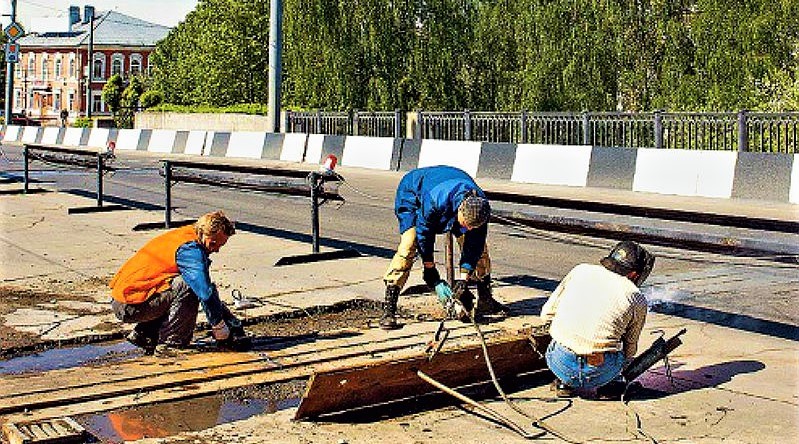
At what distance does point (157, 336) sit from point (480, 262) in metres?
2.53

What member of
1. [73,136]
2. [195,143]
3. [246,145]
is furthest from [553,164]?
[73,136]

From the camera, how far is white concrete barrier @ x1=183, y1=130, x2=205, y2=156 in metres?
36.1

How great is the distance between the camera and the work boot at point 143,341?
739 centimetres

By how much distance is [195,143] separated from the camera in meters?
36.5

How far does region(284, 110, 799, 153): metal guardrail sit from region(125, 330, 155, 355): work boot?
51.2ft

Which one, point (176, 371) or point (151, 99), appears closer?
point (176, 371)

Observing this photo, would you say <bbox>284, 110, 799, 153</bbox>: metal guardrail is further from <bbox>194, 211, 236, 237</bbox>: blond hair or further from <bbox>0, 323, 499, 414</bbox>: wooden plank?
<bbox>194, 211, 236, 237</bbox>: blond hair

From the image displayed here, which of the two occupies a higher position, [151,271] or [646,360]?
[151,271]

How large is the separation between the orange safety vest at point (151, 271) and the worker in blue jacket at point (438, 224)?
1.54m

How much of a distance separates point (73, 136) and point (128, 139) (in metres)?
5.10

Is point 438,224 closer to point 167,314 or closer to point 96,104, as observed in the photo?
point 167,314

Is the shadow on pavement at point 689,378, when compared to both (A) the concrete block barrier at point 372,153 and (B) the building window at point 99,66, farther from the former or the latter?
(B) the building window at point 99,66

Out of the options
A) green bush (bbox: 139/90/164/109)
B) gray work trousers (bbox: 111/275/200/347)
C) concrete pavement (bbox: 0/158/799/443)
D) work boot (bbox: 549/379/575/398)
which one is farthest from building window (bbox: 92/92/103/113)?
work boot (bbox: 549/379/575/398)

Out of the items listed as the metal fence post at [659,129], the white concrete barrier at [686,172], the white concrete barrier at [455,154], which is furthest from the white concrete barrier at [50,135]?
the white concrete barrier at [686,172]
